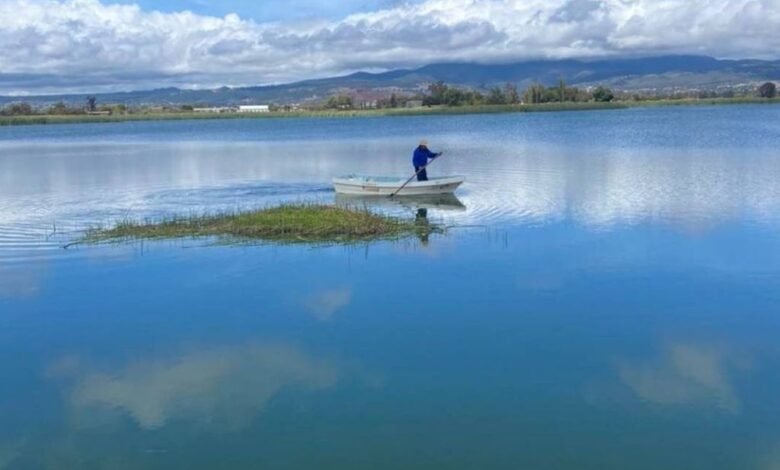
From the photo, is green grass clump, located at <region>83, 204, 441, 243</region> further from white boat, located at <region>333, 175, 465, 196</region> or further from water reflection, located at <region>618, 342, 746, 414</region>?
water reflection, located at <region>618, 342, 746, 414</region>

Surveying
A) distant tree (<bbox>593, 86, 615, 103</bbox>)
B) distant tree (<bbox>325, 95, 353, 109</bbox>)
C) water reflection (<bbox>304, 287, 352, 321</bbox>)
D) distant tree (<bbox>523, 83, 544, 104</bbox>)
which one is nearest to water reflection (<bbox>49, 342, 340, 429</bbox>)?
water reflection (<bbox>304, 287, 352, 321</bbox>)

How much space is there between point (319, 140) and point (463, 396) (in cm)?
5421

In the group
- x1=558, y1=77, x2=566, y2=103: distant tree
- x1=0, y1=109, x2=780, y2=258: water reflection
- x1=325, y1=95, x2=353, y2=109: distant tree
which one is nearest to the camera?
x1=0, y1=109, x2=780, y2=258: water reflection

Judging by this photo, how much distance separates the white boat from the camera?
86.6ft

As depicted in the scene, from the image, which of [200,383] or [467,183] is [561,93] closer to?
[467,183]

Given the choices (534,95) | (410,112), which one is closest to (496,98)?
(534,95)

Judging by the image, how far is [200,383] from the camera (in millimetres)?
10961

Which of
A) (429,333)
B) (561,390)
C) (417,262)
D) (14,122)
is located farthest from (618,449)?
(14,122)

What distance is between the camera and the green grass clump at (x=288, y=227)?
65.5 feet

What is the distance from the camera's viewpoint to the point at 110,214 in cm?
2511

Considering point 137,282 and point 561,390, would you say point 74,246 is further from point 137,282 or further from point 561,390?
point 561,390

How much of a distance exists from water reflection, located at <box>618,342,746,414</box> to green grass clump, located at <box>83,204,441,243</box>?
30.6 ft

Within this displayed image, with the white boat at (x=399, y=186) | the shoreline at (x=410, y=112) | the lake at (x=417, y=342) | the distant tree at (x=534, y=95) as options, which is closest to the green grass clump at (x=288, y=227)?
the lake at (x=417, y=342)

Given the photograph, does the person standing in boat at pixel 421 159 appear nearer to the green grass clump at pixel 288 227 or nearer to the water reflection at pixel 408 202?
the water reflection at pixel 408 202
